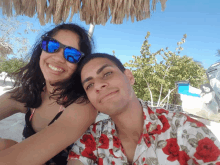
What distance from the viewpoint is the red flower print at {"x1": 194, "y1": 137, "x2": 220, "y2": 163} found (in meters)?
0.93

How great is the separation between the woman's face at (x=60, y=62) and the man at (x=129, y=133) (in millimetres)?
264

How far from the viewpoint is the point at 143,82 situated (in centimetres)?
1495

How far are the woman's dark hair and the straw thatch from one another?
1.22 metres

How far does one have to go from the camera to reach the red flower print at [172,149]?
1.06 meters

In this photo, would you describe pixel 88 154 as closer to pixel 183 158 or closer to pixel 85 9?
pixel 183 158

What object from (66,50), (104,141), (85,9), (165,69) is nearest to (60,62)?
(66,50)

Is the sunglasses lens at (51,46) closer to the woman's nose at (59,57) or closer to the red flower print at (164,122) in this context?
the woman's nose at (59,57)

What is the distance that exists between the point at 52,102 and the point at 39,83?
53 cm

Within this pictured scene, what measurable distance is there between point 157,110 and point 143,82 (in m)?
14.0

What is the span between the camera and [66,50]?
1.50 m

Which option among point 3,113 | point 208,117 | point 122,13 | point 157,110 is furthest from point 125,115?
point 208,117

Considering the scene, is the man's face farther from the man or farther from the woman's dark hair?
the woman's dark hair

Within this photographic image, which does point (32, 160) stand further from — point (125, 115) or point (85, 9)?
point (85, 9)

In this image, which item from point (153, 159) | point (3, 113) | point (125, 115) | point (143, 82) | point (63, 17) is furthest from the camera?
point (143, 82)
